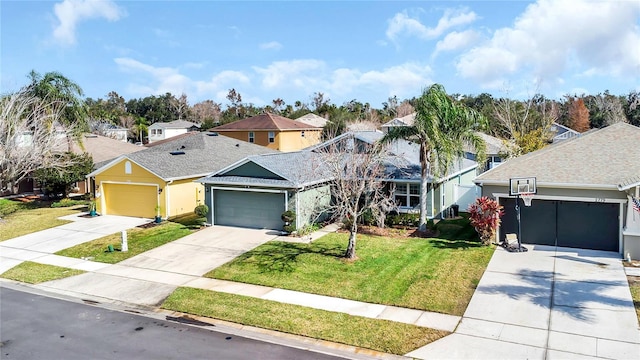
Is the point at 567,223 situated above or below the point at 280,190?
below

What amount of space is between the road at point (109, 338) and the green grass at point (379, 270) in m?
3.51

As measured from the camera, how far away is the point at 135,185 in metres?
25.5

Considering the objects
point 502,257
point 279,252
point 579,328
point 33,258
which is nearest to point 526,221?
point 502,257

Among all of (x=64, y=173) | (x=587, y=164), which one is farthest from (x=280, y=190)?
(x=64, y=173)

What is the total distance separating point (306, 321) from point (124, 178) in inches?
668

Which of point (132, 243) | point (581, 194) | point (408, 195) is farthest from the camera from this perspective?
point (408, 195)

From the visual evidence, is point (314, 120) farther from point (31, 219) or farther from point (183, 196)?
point (31, 219)

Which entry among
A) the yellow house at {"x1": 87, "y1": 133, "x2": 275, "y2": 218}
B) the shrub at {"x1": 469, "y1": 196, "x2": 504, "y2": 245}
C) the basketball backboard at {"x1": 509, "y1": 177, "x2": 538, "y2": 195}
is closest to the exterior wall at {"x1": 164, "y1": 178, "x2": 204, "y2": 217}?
the yellow house at {"x1": 87, "y1": 133, "x2": 275, "y2": 218}

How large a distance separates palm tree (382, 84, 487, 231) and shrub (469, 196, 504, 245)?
2.64 m

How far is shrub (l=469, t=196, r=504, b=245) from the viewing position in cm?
1835

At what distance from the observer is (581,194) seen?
17672mm

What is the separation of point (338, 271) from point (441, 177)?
822 cm

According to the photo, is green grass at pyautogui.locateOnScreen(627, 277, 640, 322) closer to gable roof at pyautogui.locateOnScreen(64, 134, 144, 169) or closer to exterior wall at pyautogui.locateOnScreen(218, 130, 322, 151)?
gable roof at pyautogui.locateOnScreen(64, 134, 144, 169)

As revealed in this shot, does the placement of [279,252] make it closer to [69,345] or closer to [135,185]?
[69,345]
